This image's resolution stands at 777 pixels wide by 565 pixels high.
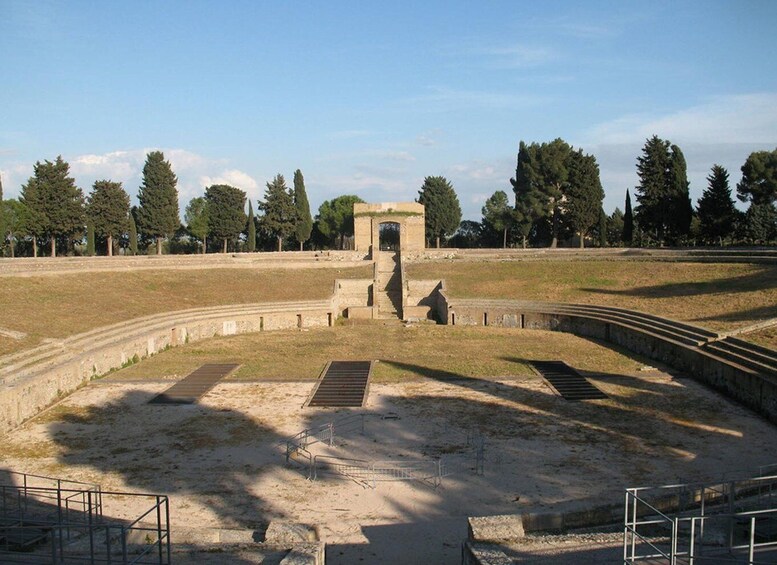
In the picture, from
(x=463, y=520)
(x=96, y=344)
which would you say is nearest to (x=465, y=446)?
(x=463, y=520)

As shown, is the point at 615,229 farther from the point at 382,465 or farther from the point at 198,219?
the point at 382,465

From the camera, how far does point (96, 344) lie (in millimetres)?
22406

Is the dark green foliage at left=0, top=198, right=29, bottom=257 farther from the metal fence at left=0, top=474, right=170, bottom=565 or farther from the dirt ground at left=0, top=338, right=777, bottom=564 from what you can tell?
the metal fence at left=0, top=474, right=170, bottom=565

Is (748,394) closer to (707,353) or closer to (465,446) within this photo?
(707,353)

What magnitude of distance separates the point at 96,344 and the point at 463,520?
56.0ft

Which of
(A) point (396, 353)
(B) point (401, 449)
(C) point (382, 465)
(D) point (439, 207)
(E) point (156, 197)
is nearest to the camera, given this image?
(C) point (382, 465)

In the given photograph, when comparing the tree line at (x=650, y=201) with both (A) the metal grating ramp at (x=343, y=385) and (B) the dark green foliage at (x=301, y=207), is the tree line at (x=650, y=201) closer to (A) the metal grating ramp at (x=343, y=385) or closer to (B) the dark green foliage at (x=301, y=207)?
(B) the dark green foliage at (x=301, y=207)

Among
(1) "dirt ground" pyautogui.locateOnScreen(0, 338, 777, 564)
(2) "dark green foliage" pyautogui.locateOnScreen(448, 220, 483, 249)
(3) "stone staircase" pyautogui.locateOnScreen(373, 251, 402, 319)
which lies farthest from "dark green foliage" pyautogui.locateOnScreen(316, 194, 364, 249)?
(1) "dirt ground" pyautogui.locateOnScreen(0, 338, 777, 564)

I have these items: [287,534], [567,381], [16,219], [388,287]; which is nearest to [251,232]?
[16,219]

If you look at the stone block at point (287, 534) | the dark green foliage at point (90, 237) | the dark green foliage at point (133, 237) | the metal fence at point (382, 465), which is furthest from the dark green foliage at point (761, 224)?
the dark green foliage at point (90, 237)

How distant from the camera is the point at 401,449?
45.8 ft

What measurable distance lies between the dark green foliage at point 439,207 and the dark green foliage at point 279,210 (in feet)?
54.5

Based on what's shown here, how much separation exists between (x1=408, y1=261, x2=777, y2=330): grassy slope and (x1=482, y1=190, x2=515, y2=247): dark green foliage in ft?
81.7

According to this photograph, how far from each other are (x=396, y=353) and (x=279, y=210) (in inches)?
1541
